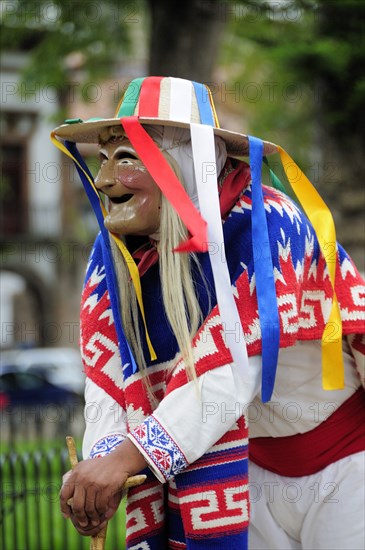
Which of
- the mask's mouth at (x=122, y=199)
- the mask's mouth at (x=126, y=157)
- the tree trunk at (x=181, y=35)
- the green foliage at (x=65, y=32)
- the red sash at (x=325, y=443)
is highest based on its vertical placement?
the green foliage at (x=65, y=32)

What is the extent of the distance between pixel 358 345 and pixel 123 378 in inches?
28.7

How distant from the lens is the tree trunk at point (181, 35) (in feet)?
25.9

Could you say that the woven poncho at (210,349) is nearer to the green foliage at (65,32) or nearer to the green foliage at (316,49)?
the green foliage at (316,49)

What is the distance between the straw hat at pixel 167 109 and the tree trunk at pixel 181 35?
5326mm

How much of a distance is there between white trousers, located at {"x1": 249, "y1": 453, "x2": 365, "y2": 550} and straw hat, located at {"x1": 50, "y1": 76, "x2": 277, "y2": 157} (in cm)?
103

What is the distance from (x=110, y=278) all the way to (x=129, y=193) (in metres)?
0.28

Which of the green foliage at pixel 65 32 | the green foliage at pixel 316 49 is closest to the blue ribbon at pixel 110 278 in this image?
the green foliage at pixel 316 49

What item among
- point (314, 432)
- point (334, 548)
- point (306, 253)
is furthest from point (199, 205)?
point (334, 548)

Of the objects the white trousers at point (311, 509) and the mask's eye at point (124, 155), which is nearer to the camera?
the mask's eye at point (124, 155)

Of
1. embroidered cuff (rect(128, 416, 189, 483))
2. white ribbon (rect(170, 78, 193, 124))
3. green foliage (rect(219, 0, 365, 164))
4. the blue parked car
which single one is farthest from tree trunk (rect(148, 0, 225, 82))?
the blue parked car

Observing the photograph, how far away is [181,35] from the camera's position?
7.92 m

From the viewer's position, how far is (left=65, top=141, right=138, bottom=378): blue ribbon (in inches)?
103

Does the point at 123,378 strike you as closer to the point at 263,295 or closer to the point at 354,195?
the point at 263,295

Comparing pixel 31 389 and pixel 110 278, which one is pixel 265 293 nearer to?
pixel 110 278
